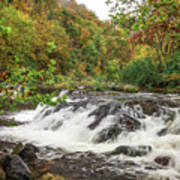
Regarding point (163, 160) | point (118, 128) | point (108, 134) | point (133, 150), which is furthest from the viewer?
point (118, 128)

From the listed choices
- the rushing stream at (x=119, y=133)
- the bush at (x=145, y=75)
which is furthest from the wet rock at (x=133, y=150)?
the bush at (x=145, y=75)

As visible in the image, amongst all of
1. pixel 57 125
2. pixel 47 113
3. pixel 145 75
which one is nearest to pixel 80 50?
pixel 145 75

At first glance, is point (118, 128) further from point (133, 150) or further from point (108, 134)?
point (133, 150)

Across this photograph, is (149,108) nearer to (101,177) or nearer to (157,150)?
(157,150)

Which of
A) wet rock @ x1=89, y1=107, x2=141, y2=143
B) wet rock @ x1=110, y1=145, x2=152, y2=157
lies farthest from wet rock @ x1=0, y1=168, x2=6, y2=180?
wet rock @ x1=89, y1=107, x2=141, y2=143

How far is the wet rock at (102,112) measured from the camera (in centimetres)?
566

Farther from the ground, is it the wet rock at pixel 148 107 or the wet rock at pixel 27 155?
the wet rock at pixel 148 107

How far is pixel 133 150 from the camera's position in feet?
12.7

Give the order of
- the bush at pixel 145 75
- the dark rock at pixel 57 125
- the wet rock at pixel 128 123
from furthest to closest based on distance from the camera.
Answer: the bush at pixel 145 75, the dark rock at pixel 57 125, the wet rock at pixel 128 123

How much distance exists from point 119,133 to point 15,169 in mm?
2847

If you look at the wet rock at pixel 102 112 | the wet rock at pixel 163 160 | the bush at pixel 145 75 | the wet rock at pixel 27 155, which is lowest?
the wet rock at pixel 163 160

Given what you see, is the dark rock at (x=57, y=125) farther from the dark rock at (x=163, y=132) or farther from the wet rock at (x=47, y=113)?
the dark rock at (x=163, y=132)

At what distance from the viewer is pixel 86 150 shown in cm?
436

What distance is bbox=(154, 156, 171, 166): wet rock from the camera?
3443mm
